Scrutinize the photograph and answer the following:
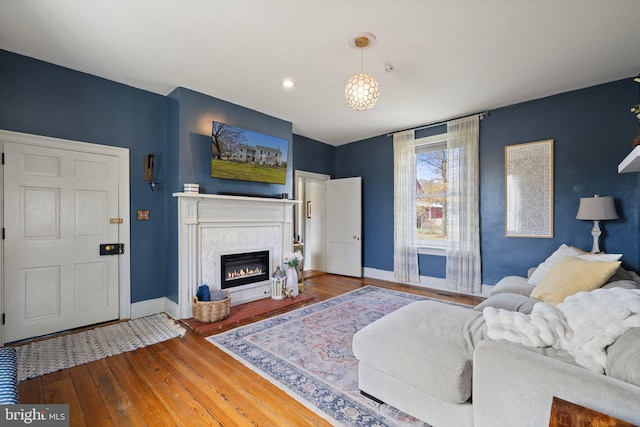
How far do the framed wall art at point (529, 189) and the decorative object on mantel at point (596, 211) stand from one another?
1.40 feet

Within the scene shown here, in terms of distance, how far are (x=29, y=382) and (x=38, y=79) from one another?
2.80 m

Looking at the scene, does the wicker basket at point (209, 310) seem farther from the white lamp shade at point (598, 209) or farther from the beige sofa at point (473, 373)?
the white lamp shade at point (598, 209)

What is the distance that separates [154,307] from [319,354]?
2.32 meters

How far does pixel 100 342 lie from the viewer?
271 cm

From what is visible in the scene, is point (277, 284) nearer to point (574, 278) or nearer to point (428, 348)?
point (428, 348)

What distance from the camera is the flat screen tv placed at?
3.56 meters

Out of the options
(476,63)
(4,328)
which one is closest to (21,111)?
(4,328)

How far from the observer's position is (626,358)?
1025mm

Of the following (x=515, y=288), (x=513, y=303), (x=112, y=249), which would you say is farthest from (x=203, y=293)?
(x=515, y=288)

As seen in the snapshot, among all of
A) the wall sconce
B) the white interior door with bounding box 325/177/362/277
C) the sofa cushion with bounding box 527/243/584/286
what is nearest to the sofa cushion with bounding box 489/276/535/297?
the sofa cushion with bounding box 527/243/584/286

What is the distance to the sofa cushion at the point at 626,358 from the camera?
3.24 feet

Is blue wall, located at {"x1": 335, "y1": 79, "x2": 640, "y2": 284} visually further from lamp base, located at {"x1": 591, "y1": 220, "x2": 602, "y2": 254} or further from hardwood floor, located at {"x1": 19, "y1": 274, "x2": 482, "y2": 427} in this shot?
hardwood floor, located at {"x1": 19, "y1": 274, "x2": 482, "y2": 427}

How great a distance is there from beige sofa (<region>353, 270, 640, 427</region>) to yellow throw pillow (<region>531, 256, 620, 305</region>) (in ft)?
0.57

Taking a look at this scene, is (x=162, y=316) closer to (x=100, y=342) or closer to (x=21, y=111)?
(x=100, y=342)
